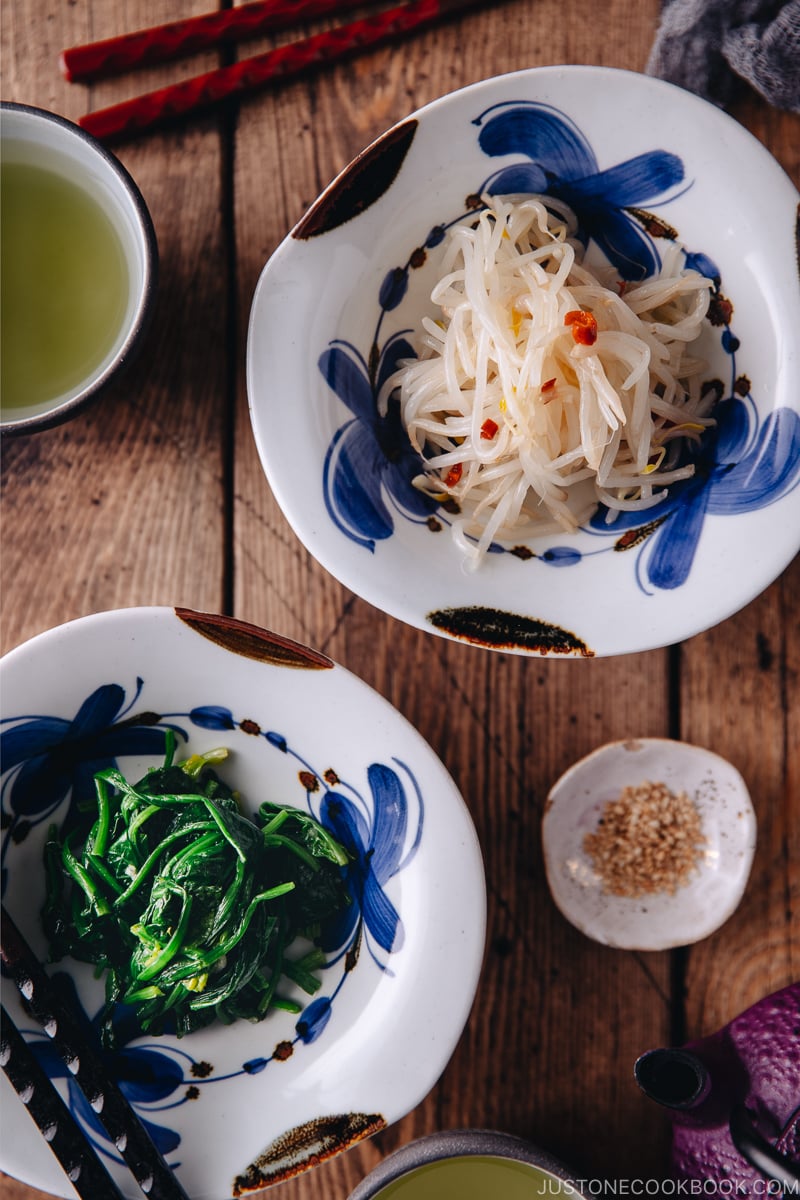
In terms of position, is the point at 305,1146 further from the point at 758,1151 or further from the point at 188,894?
the point at 758,1151

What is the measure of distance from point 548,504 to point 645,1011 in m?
0.73

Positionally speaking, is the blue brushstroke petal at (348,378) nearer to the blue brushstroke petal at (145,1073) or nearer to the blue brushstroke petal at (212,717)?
the blue brushstroke petal at (212,717)

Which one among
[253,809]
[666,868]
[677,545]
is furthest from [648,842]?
[253,809]

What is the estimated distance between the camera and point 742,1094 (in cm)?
113

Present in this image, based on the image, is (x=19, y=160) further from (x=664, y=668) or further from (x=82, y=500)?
(x=664, y=668)

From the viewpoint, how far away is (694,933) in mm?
1295

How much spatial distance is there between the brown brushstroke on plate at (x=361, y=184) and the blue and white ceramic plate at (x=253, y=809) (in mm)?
477

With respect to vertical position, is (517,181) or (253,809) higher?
(517,181)

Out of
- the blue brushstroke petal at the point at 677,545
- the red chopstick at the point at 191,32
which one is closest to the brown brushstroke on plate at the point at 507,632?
the blue brushstroke petal at the point at 677,545

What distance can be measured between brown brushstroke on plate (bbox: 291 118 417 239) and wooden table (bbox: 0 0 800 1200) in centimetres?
24

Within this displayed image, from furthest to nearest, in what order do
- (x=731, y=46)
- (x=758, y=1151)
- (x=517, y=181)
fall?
(x=731, y=46), (x=517, y=181), (x=758, y=1151)

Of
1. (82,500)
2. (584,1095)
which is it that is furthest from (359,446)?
(584,1095)

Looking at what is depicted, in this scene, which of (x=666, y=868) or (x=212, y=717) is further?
(x=666, y=868)

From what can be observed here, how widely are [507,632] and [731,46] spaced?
88 centimetres
